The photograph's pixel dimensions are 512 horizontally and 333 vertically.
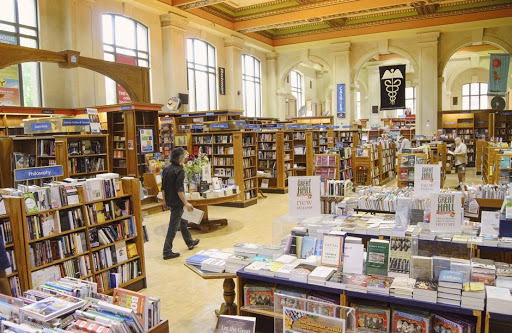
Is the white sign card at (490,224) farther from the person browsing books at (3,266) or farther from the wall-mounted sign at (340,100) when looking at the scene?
the wall-mounted sign at (340,100)

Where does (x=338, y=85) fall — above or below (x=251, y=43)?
below

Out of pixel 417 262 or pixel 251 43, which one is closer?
pixel 417 262

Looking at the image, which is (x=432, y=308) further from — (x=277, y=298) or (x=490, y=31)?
(x=490, y=31)

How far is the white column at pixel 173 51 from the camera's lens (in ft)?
52.0

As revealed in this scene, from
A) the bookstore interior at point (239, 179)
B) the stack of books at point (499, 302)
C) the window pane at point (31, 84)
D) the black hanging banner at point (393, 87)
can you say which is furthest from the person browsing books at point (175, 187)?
the black hanging banner at point (393, 87)

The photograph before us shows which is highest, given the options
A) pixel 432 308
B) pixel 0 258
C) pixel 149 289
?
pixel 0 258

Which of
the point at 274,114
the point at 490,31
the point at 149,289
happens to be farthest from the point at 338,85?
the point at 149,289

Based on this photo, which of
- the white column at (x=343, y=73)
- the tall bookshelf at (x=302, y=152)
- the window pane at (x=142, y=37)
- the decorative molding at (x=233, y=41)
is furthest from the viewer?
the white column at (x=343, y=73)

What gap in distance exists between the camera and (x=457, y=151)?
1264 centimetres

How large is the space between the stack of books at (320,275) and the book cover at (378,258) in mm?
298

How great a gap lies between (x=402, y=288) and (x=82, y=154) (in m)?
8.00

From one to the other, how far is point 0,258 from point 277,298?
2035 mm

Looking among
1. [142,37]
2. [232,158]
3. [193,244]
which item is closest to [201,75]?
[142,37]

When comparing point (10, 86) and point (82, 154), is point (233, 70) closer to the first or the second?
point (10, 86)
